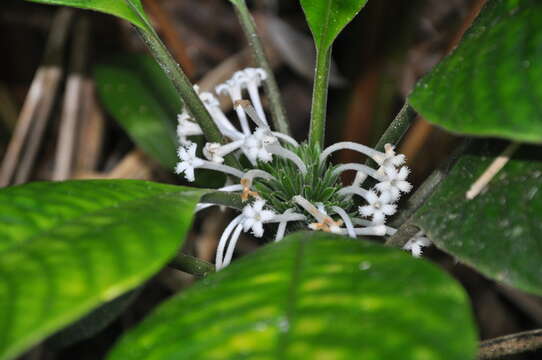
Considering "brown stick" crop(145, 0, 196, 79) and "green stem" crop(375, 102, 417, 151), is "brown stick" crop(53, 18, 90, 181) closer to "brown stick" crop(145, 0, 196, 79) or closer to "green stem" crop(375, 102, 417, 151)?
"brown stick" crop(145, 0, 196, 79)

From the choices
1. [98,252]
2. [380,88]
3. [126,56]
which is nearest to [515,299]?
[380,88]

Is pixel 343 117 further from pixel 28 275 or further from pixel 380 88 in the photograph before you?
pixel 28 275

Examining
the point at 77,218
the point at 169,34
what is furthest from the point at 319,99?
the point at 169,34

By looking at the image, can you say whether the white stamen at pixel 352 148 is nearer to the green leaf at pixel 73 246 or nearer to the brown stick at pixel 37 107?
the green leaf at pixel 73 246

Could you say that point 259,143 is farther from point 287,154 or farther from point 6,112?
point 6,112

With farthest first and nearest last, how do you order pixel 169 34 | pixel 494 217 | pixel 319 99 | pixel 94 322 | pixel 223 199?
pixel 169 34
pixel 94 322
pixel 319 99
pixel 223 199
pixel 494 217

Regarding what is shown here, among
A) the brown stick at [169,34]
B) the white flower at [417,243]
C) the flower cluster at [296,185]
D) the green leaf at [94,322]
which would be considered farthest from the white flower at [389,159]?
the brown stick at [169,34]
